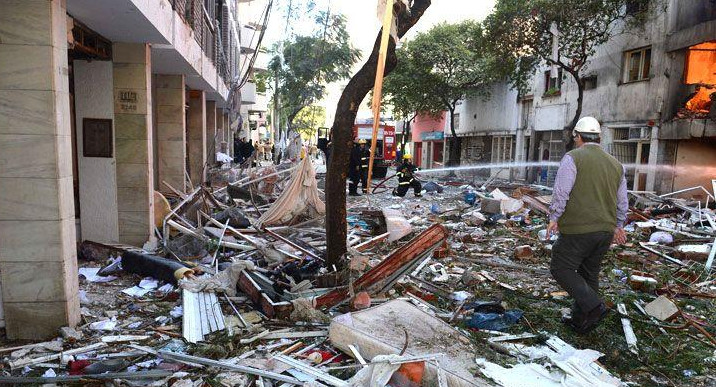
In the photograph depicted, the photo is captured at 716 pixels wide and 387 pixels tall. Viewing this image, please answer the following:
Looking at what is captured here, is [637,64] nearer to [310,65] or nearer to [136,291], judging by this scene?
[310,65]

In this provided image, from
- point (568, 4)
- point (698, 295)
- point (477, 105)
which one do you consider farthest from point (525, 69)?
point (698, 295)

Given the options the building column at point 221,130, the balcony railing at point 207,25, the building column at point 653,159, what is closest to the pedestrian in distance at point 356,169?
the balcony railing at point 207,25

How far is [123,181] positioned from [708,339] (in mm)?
7451

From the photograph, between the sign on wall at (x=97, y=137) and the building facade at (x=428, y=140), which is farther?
the building facade at (x=428, y=140)

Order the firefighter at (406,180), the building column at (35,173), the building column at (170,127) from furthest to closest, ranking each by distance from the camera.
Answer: the firefighter at (406,180) < the building column at (170,127) < the building column at (35,173)

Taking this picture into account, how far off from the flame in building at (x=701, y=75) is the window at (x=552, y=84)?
22.8 feet

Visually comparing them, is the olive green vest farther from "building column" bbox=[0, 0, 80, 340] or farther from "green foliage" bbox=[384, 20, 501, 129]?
"green foliage" bbox=[384, 20, 501, 129]

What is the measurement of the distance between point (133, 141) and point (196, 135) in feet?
25.1

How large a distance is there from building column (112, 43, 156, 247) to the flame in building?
1522 centimetres

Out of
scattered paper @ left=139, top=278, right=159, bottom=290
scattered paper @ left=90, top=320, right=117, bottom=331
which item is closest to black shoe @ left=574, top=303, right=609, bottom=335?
scattered paper @ left=90, top=320, right=117, bottom=331

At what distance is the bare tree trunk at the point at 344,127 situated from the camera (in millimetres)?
5238

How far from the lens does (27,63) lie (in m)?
4.02

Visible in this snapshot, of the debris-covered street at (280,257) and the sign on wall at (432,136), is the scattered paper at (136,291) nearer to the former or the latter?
the debris-covered street at (280,257)

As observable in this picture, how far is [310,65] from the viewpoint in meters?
28.9
